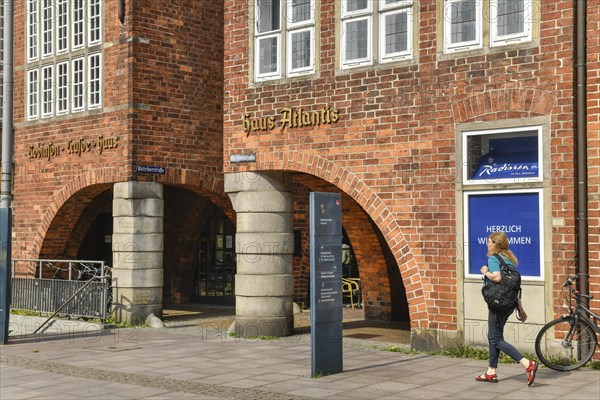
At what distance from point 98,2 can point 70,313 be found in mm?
6513

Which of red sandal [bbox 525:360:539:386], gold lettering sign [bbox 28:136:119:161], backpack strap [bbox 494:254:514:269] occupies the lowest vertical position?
red sandal [bbox 525:360:539:386]

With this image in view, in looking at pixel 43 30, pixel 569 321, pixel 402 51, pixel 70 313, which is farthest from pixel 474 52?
pixel 43 30

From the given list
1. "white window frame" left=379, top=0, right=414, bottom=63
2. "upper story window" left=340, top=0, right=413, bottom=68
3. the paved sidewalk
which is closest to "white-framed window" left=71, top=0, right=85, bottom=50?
the paved sidewalk

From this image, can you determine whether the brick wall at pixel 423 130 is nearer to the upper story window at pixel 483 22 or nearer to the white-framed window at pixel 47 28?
the upper story window at pixel 483 22

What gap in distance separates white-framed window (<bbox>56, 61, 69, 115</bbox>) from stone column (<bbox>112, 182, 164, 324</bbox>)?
2.89 metres

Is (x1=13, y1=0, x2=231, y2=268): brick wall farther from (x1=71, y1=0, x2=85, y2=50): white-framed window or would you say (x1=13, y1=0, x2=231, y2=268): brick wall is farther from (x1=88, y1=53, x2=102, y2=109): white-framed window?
(x1=71, y1=0, x2=85, y2=50): white-framed window

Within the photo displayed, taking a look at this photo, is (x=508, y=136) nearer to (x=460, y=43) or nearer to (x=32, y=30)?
(x=460, y=43)

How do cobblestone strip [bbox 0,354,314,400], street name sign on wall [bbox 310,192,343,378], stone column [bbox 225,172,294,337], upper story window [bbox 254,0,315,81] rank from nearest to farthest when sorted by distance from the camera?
cobblestone strip [bbox 0,354,314,400] < street name sign on wall [bbox 310,192,343,378] < upper story window [bbox 254,0,315,81] < stone column [bbox 225,172,294,337]

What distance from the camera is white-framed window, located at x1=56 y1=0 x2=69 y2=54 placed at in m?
20.3

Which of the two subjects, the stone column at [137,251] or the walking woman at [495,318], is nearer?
the walking woman at [495,318]

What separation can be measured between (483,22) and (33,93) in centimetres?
1202

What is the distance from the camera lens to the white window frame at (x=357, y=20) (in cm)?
1420

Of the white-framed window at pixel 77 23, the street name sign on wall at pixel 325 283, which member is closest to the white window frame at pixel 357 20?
the street name sign on wall at pixel 325 283

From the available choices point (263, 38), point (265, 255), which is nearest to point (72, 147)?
point (263, 38)
